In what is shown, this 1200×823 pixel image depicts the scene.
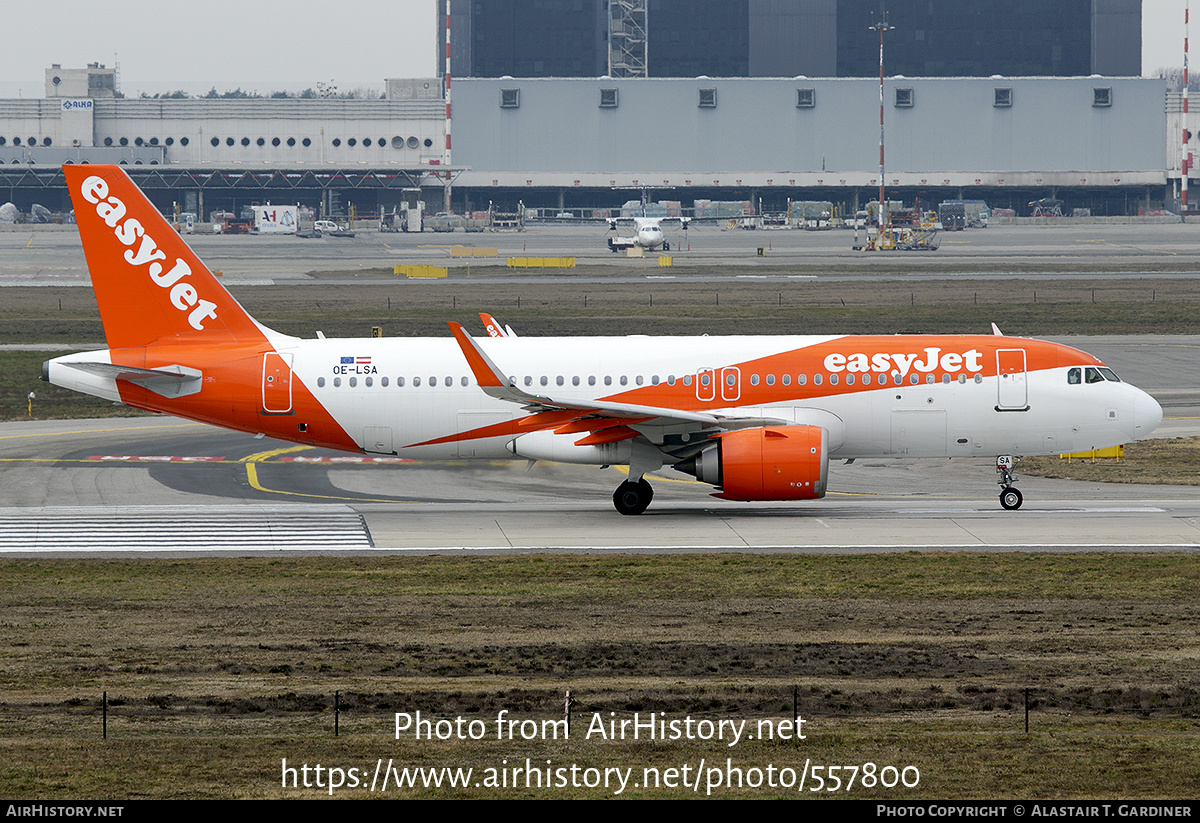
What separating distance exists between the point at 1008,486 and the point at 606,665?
19.9 m

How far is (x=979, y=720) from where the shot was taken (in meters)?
17.5

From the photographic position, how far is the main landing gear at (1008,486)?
36.9 metres

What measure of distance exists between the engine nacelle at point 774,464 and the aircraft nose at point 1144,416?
8605mm

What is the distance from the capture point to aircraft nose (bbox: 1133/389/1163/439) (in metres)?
36.2

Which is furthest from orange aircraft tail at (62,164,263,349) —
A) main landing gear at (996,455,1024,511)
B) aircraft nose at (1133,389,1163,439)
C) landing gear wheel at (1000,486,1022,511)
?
aircraft nose at (1133,389,1163,439)

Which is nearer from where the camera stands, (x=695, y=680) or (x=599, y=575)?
(x=695, y=680)

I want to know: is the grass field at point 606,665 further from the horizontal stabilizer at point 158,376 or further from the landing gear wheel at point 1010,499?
the horizontal stabilizer at point 158,376

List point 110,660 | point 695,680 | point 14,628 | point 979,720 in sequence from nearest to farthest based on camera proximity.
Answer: point 979,720 < point 695,680 < point 110,660 < point 14,628

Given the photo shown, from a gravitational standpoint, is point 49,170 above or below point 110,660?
above

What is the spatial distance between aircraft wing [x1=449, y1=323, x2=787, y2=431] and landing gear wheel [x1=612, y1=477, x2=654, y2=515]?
217cm

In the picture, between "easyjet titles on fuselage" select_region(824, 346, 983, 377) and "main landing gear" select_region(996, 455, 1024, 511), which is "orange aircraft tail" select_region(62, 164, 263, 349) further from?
"main landing gear" select_region(996, 455, 1024, 511)

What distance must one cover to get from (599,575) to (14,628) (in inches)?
444

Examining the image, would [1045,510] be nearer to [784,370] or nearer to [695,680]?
[784,370]

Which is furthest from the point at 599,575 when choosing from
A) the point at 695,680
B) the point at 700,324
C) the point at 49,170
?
the point at 49,170
